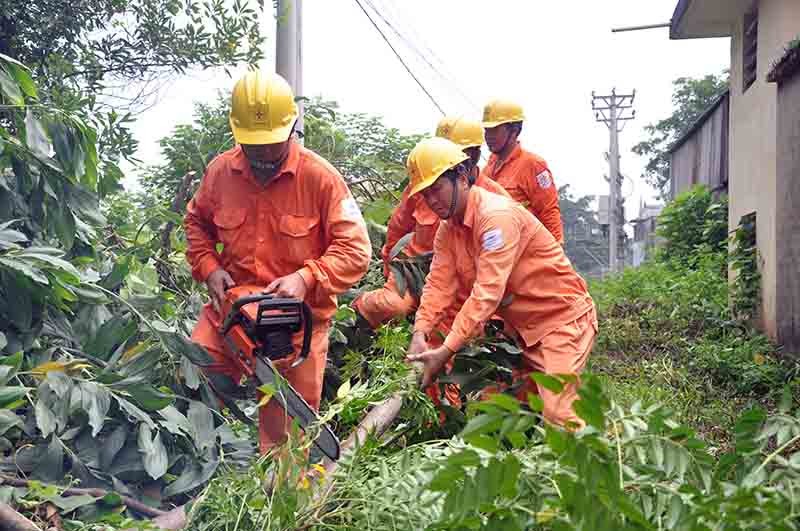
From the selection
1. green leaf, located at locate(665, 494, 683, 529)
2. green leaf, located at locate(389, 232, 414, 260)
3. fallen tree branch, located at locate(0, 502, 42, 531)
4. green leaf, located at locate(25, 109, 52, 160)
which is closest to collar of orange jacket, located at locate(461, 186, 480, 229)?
green leaf, located at locate(389, 232, 414, 260)

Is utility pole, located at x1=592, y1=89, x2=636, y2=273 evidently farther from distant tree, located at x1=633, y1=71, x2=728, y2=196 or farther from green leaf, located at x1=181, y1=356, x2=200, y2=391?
green leaf, located at x1=181, y1=356, x2=200, y2=391

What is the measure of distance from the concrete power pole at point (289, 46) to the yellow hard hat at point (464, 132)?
3.66 ft

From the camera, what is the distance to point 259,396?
13.4 ft

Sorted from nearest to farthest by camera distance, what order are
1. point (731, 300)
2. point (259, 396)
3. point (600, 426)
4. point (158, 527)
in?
1. point (600, 426)
2. point (158, 527)
3. point (259, 396)
4. point (731, 300)

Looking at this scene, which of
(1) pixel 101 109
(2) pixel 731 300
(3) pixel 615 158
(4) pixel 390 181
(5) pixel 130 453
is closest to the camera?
(5) pixel 130 453

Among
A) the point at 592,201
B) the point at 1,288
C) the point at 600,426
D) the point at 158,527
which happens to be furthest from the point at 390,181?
the point at 592,201

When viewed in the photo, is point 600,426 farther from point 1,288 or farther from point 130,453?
point 1,288

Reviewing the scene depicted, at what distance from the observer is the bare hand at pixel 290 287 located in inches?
151

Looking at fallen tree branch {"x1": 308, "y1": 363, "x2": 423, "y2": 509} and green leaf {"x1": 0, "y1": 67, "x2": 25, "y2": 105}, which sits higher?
green leaf {"x1": 0, "y1": 67, "x2": 25, "y2": 105}

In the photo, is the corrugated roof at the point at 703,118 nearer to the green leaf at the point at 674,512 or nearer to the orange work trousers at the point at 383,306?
the orange work trousers at the point at 383,306

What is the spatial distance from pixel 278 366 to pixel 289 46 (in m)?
3.23

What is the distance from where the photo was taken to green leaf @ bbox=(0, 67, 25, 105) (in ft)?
12.3

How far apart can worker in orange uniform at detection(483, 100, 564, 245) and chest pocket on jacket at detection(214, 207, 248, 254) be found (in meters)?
2.76

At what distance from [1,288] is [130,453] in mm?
802
